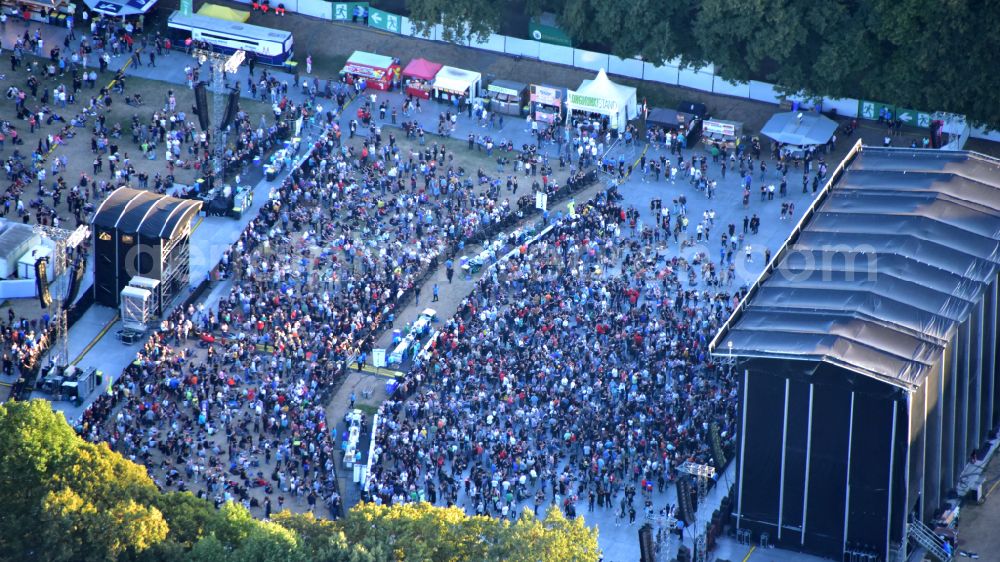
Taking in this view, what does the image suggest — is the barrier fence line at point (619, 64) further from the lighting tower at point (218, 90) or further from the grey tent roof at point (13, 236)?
the grey tent roof at point (13, 236)

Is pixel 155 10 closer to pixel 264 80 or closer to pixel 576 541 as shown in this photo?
pixel 264 80

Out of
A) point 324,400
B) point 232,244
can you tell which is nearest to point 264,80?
point 232,244

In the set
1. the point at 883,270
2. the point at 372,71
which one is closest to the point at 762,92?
the point at 372,71

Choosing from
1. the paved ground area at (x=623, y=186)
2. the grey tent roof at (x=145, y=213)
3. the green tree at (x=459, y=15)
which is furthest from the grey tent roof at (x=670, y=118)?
the grey tent roof at (x=145, y=213)

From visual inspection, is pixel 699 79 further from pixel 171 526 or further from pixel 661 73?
pixel 171 526

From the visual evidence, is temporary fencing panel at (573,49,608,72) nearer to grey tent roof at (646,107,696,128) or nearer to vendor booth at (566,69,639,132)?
vendor booth at (566,69,639,132)

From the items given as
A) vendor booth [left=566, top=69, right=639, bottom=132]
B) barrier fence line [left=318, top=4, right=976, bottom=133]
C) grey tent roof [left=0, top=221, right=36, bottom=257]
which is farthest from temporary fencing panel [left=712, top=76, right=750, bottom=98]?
grey tent roof [left=0, top=221, right=36, bottom=257]
